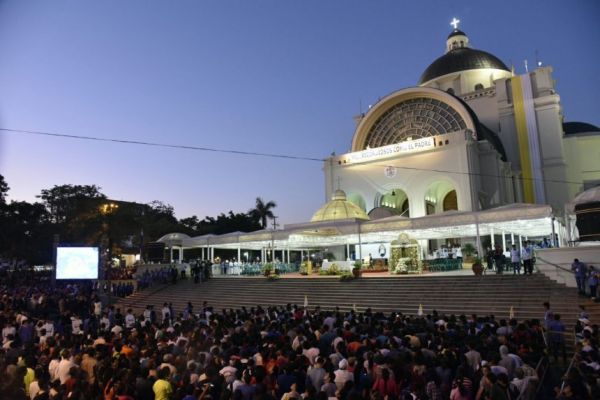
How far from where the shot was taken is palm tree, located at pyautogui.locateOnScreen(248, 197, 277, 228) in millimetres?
56062

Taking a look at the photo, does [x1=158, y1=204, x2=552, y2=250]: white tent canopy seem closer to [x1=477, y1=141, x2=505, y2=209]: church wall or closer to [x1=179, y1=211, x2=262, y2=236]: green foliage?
[x1=477, y1=141, x2=505, y2=209]: church wall

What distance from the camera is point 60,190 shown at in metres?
40.1

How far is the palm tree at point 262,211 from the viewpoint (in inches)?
2207

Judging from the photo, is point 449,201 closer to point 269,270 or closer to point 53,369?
point 269,270

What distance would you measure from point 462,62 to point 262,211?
95.1 feet

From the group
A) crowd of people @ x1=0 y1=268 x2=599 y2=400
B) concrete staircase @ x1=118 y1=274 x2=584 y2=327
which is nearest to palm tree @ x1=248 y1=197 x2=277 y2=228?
concrete staircase @ x1=118 y1=274 x2=584 y2=327

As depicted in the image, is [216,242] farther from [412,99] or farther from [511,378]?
[511,378]

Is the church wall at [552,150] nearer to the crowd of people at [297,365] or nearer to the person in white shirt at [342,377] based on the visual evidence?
the crowd of people at [297,365]

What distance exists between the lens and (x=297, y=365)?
6.02m

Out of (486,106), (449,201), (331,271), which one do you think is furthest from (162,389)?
(486,106)

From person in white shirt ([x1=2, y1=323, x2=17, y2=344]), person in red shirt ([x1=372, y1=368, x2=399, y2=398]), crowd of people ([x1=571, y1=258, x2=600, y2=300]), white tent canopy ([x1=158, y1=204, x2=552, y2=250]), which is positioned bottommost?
person in red shirt ([x1=372, y1=368, x2=399, y2=398])

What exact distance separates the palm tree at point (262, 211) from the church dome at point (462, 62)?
24.5 meters

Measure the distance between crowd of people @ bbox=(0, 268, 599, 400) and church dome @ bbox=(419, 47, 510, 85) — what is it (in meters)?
36.2

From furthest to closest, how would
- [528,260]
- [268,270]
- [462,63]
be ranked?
[462,63], [268,270], [528,260]
